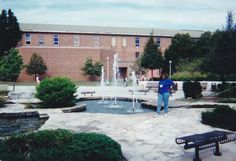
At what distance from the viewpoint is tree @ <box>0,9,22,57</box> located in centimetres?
4569

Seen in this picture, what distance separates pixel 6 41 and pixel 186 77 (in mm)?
26969

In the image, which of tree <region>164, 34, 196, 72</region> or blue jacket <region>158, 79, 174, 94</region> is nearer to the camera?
blue jacket <region>158, 79, 174, 94</region>

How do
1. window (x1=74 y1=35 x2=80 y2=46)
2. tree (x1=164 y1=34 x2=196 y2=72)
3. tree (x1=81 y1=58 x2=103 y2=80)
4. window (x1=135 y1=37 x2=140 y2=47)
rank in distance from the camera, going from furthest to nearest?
window (x1=135 y1=37 x2=140 y2=47) < window (x1=74 y1=35 x2=80 y2=46) < tree (x1=164 y1=34 x2=196 y2=72) < tree (x1=81 y1=58 x2=103 y2=80)

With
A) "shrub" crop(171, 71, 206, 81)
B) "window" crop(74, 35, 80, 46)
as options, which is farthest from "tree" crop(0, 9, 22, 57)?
"shrub" crop(171, 71, 206, 81)

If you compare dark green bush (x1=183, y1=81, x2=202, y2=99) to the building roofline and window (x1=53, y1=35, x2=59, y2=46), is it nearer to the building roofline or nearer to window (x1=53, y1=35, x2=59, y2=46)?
the building roofline

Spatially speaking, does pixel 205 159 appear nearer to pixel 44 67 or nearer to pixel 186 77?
pixel 186 77

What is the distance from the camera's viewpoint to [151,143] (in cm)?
785

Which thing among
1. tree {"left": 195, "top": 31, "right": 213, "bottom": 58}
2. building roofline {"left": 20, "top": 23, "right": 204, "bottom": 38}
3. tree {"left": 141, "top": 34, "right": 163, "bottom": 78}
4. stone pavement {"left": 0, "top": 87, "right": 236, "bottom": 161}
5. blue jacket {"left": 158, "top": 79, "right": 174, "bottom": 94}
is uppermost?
building roofline {"left": 20, "top": 23, "right": 204, "bottom": 38}

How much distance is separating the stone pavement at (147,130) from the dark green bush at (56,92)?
1.93 meters

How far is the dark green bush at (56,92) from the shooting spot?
15.5 metres

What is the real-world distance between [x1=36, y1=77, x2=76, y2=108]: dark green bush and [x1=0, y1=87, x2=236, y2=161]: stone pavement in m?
1.93

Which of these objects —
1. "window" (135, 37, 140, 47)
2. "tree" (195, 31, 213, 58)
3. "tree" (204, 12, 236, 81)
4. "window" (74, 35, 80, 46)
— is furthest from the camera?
"window" (135, 37, 140, 47)

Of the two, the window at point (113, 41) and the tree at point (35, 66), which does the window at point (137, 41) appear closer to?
the window at point (113, 41)

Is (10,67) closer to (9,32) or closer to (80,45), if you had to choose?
(9,32)
